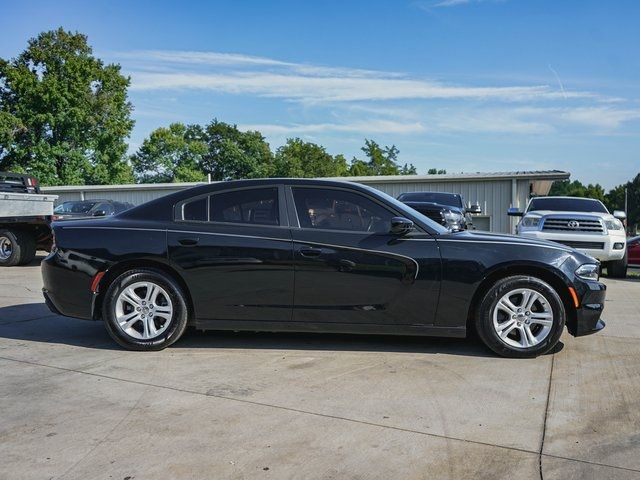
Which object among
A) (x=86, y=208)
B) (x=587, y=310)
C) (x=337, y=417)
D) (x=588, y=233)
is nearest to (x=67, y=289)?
(x=337, y=417)

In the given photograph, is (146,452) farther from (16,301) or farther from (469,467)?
(16,301)

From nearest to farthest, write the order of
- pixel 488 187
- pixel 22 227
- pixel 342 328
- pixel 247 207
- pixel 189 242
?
1. pixel 342 328
2. pixel 189 242
3. pixel 247 207
4. pixel 22 227
5. pixel 488 187

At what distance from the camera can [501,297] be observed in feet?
16.5

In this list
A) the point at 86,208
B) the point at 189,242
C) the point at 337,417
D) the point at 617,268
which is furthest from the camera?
the point at 86,208

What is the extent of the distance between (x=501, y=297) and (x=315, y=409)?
206 cm

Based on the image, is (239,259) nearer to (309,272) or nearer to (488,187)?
(309,272)

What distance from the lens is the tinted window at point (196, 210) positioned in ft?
17.7

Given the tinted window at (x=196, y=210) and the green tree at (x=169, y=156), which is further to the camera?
the green tree at (x=169, y=156)

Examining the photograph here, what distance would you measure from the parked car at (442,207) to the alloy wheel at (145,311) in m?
6.53

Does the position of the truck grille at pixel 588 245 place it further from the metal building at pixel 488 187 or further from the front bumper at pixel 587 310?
the metal building at pixel 488 187

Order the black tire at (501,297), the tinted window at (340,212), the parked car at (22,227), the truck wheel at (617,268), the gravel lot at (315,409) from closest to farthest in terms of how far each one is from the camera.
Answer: the gravel lot at (315,409) → the black tire at (501,297) → the tinted window at (340,212) → the truck wheel at (617,268) → the parked car at (22,227)

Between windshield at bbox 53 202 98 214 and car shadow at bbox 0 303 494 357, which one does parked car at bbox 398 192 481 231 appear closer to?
car shadow at bbox 0 303 494 357

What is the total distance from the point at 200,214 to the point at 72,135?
40.0 meters

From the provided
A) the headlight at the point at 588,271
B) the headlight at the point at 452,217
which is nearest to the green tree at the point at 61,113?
the headlight at the point at 452,217
